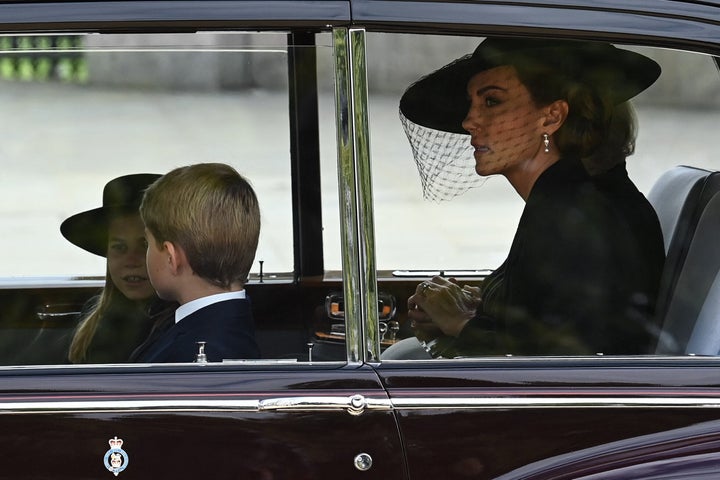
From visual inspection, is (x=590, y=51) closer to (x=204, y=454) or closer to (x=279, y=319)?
(x=279, y=319)

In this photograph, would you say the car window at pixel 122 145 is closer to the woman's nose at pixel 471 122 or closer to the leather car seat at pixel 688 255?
the woman's nose at pixel 471 122

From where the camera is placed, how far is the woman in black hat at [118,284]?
2295 mm

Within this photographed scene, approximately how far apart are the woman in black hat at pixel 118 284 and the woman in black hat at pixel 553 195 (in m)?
0.60

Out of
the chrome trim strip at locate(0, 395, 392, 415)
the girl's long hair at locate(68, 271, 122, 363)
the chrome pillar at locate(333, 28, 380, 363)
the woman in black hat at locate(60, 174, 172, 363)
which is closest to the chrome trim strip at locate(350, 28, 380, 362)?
the chrome pillar at locate(333, 28, 380, 363)

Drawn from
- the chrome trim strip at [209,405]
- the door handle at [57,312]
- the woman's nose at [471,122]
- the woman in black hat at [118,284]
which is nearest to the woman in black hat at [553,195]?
the woman's nose at [471,122]

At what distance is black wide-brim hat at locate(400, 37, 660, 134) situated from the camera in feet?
7.36

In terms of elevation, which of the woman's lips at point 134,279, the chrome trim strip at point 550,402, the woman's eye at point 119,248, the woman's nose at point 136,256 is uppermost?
the woman's eye at point 119,248

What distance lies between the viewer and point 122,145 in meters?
2.53

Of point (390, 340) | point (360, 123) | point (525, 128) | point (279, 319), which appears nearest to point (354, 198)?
point (360, 123)

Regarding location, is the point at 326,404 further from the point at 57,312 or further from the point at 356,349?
the point at 57,312

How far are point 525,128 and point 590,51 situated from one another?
1.16 feet

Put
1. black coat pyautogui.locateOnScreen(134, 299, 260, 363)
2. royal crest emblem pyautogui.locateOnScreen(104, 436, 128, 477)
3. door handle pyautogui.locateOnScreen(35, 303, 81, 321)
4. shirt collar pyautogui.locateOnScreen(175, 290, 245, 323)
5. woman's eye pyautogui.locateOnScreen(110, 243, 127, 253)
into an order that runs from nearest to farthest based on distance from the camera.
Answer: royal crest emblem pyautogui.locateOnScreen(104, 436, 128, 477) → black coat pyautogui.locateOnScreen(134, 299, 260, 363) → shirt collar pyautogui.locateOnScreen(175, 290, 245, 323) → woman's eye pyautogui.locateOnScreen(110, 243, 127, 253) → door handle pyautogui.locateOnScreen(35, 303, 81, 321)

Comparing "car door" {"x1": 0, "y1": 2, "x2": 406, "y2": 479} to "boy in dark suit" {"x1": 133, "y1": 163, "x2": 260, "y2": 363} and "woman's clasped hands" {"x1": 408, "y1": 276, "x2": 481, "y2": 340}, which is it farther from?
"woman's clasped hands" {"x1": 408, "y1": 276, "x2": 481, "y2": 340}

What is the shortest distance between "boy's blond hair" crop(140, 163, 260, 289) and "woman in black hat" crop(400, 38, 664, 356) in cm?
40
